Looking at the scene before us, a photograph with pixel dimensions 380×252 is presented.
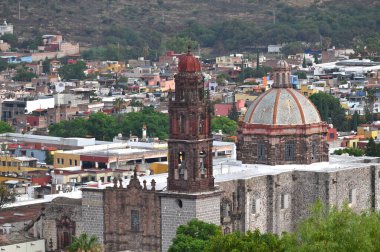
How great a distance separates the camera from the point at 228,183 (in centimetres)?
9419

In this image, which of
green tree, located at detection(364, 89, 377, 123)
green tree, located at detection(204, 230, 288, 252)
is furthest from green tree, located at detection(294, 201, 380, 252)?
green tree, located at detection(364, 89, 377, 123)

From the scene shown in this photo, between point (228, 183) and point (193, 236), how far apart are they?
20.2ft

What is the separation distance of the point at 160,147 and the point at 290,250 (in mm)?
49136

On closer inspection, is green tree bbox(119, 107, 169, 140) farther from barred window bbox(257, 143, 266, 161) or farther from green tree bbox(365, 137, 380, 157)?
barred window bbox(257, 143, 266, 161)

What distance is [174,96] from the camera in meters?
92.8

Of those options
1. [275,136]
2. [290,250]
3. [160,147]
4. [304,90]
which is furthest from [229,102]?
[290,250]

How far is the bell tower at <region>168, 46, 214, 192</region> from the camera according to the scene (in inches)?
3610

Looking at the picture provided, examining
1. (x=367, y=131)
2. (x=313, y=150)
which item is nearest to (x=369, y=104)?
(x=367, y=131)

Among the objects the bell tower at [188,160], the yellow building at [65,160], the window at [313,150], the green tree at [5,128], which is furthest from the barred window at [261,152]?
the green tree at [5,128]

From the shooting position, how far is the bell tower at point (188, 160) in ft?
300

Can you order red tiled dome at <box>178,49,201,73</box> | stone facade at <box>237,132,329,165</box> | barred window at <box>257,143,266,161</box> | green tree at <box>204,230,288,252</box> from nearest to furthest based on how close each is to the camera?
green tree at <box>204,230,288,252</box> < red tiled dome at <box>178,49,201,73</box> < stone facade at <box>237,132,329,165</box> < barred window at <box>257,143,266,161</box>

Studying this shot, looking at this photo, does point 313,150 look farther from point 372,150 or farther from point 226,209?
point 372,150

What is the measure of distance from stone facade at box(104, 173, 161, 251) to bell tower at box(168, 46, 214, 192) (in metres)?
1.25

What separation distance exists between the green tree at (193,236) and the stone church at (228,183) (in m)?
2.03
